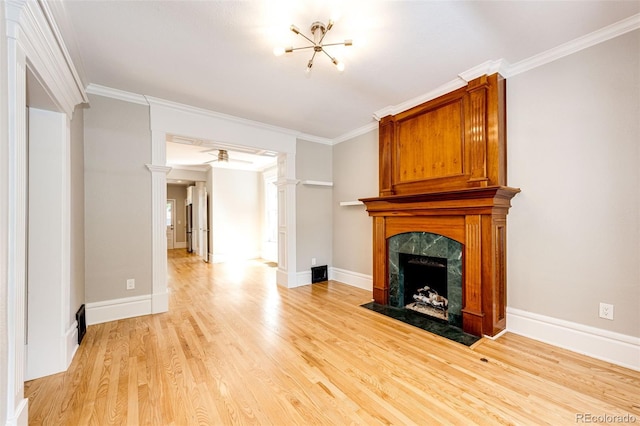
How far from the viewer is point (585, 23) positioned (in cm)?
211

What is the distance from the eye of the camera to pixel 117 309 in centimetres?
311

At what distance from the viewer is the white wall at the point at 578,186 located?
83.1 inches

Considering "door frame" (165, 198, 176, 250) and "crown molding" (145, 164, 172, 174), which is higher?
"crown molding" (145, 164, 172, 174)

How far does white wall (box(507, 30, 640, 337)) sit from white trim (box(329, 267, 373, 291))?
2.03m

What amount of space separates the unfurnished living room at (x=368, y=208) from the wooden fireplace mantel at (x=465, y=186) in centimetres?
3

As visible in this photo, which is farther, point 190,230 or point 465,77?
point 190,230

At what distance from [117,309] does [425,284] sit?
384 centimetres

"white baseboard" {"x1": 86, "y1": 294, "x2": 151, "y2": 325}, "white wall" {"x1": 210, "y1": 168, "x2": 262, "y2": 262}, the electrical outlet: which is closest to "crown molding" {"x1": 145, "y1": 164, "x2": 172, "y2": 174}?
"white baseboard" {"x1": 86, "y1": 294, "x2": 151, "y2": 325}

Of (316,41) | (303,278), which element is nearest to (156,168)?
(316,41)

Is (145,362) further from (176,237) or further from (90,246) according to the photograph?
(176,237)

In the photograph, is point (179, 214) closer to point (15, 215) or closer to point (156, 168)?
point (156, 168)

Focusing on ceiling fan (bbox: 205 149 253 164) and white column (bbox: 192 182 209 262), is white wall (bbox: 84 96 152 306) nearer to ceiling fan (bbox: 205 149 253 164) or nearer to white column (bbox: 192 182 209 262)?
ceiling fan (bbox: 205 149 253 164)

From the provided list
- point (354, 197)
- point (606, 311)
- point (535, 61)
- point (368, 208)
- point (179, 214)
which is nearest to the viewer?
point (606, 311)

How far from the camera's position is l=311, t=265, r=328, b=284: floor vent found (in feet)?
15.7
